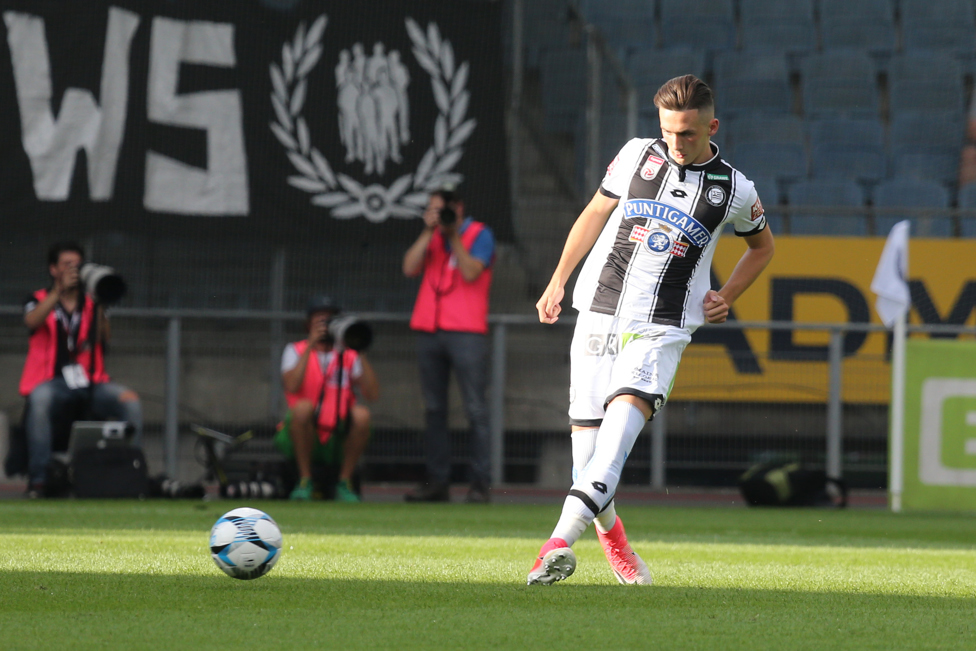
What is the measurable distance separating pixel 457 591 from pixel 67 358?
5888 millimetres

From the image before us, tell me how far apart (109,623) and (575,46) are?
30.2 feet

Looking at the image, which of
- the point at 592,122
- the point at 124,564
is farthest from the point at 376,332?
the point at 124,564

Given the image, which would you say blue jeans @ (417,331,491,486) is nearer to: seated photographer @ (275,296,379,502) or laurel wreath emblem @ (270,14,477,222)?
seated photographer @ (275,296,379,502)

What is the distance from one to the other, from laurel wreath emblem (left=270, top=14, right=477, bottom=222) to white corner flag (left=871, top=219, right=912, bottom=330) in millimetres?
3289

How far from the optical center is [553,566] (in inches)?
163

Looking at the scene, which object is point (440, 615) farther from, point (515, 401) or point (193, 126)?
point (193, 126)

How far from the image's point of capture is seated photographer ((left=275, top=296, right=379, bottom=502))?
31.1ft

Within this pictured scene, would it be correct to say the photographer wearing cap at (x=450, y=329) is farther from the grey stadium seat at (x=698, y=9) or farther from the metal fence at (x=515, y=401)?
the grey stadium seat at (x=698, y=9)

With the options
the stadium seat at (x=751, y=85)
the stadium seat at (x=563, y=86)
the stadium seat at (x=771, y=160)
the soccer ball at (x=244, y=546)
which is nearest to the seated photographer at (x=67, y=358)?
the stadium seat at (x=563, y=86)

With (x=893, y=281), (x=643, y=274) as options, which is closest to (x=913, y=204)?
(x=893, y=281)

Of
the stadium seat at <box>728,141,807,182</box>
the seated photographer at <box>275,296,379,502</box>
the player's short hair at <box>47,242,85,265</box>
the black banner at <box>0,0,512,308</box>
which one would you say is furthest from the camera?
the stadium seat at <box>728,141,807,182</box>

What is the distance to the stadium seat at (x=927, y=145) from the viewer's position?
13.7 m

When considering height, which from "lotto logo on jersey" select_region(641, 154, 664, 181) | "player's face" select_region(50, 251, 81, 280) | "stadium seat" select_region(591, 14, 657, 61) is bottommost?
"player's face" select_region(50, 251, 81, 280)

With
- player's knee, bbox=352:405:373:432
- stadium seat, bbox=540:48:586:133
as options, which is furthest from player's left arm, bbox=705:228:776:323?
stadium seat, bbox=540:48:586:133
